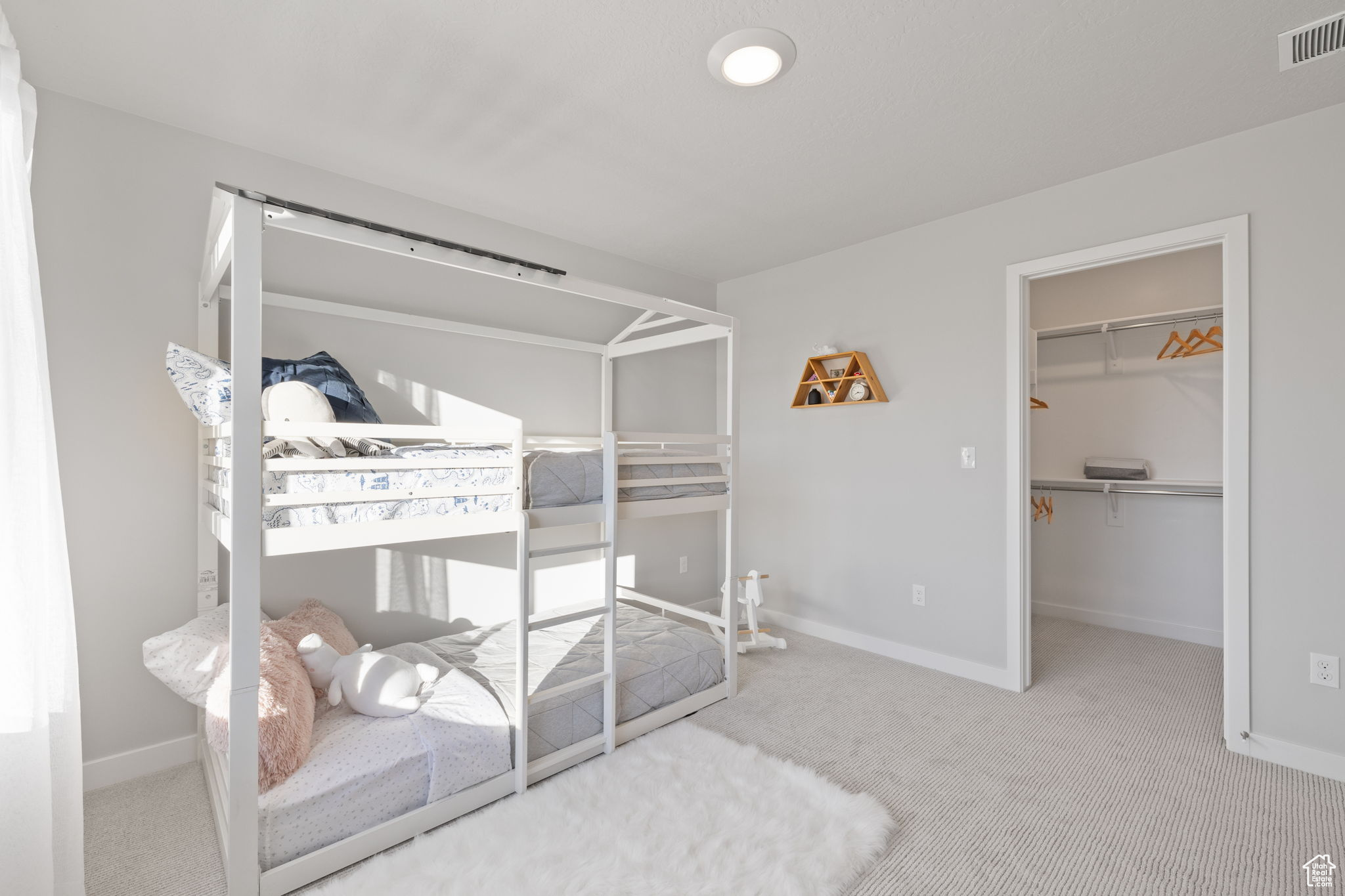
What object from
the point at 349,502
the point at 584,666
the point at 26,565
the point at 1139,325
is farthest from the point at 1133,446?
the point at 26,565

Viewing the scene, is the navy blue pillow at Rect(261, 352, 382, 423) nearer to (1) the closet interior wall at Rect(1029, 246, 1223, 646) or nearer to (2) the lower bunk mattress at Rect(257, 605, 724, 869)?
(2) the lower bunk mattress at Rect(257, 605, 724, 869)

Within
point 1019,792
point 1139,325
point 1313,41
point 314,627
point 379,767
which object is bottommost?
point 1019,792

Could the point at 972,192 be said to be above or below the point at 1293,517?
above

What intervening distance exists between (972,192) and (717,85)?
61.7 inches

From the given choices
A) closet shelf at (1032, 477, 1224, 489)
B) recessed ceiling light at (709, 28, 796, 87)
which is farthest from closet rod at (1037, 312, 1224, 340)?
recessed ceiling light at (709, 28, 796, 87)

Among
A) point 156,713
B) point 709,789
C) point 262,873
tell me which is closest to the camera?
point 262,873

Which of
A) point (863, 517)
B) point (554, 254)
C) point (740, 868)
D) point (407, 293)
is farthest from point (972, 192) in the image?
point (740, 868)

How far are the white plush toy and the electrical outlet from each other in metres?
3.21

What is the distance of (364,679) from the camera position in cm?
201

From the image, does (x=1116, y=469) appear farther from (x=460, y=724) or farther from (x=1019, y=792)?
(x=460, y=724)

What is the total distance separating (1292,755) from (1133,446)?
2.18 metres

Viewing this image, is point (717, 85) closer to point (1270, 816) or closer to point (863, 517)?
point (863, 517)

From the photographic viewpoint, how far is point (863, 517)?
358cm

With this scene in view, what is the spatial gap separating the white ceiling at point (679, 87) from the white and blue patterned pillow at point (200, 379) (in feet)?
3.12
